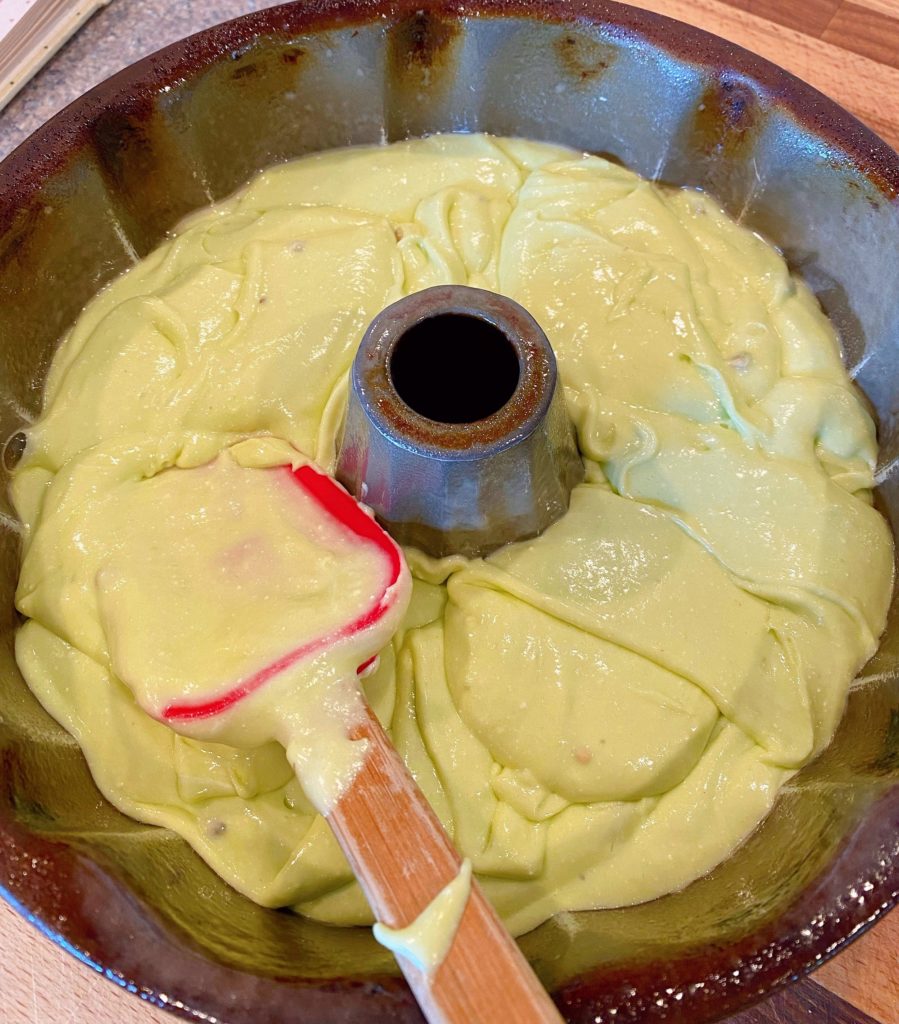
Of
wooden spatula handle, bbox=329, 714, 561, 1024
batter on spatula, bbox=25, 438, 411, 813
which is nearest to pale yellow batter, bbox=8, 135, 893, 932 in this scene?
batter on spatula, bbox=25, 438, 411, 813

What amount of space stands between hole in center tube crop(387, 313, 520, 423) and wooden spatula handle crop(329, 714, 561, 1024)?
23.6 inches

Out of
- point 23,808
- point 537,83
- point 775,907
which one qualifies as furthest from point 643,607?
point 537,83

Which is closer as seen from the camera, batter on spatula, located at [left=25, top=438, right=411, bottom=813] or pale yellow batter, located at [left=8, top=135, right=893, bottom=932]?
batter on spatula, located at [left=25, top=438, right=411, bottom=813]

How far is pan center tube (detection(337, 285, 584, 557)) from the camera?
129cm

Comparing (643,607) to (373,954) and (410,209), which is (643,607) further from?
(410,209)

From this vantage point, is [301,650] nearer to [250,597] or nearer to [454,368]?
[250,597]

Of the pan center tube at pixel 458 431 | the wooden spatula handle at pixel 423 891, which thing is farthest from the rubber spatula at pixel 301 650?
the pan center tube at pixel 458 431

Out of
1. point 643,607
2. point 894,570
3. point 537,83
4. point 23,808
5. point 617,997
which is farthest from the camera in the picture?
point 537,83

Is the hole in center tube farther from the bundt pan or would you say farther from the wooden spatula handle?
the bundt pan

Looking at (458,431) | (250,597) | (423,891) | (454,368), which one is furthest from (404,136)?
(423,891)

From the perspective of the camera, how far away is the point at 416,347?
4.68 feet

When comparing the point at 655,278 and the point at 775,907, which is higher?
the point at 655,278

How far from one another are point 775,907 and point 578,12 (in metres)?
1.62

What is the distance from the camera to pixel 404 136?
1889 mm
